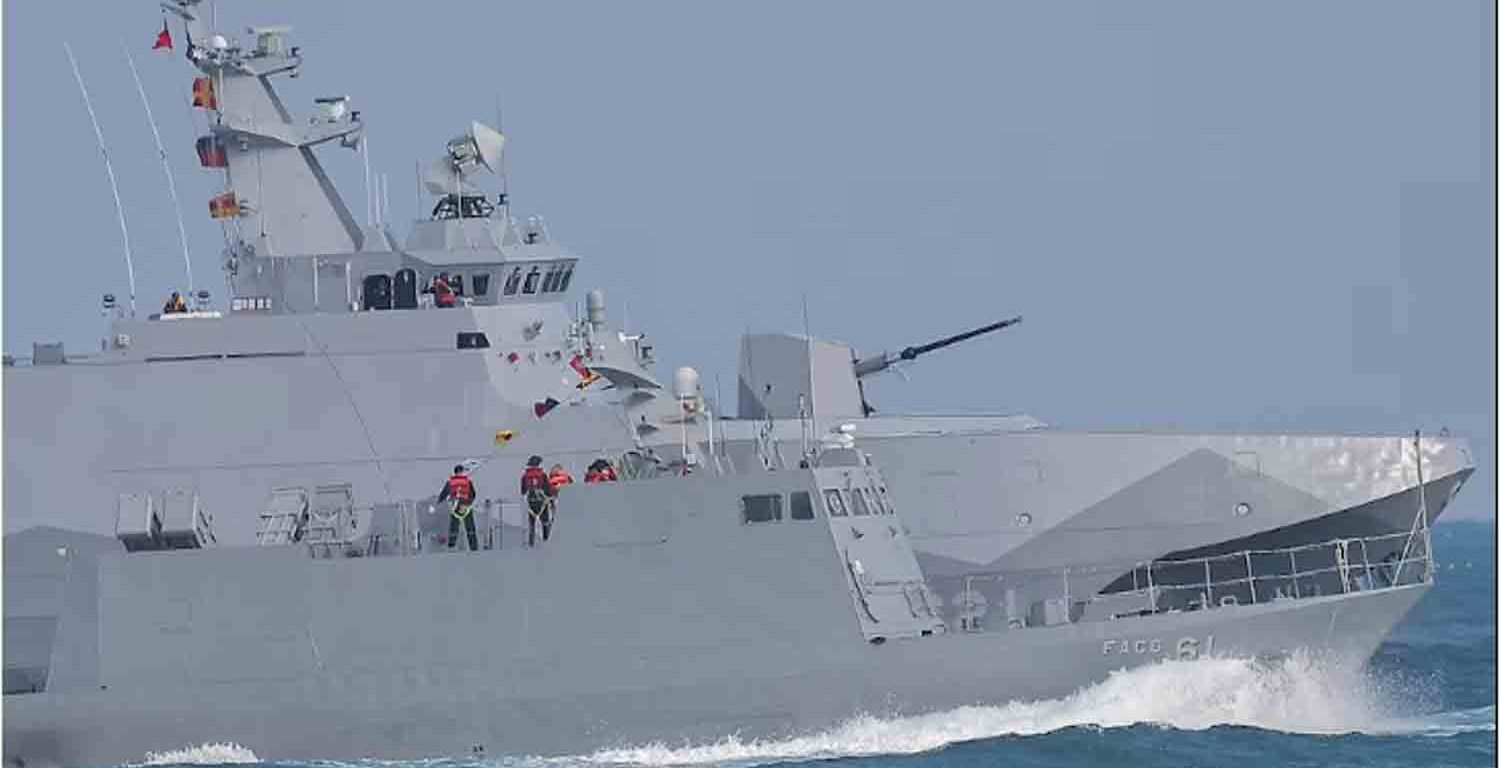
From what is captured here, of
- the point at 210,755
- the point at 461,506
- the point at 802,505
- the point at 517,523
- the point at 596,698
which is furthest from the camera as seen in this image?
the point at 517,523

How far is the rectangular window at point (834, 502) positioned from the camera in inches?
987

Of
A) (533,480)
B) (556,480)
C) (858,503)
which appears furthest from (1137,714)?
(533,480)

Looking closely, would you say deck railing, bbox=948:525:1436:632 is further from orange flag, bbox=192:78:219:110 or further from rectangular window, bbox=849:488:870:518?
orange flag, bbox=192:78:219:110

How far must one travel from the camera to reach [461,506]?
2555cm

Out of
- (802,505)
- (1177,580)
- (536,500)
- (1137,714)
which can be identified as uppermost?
(536,500)

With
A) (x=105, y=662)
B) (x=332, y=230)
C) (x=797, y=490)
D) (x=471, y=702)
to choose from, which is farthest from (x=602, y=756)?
(x=332, y=230)

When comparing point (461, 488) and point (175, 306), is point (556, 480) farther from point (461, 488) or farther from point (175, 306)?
point (175, 306)

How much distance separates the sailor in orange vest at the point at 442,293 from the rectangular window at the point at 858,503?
4.44m

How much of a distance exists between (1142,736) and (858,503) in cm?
303

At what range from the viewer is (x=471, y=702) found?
24875mm

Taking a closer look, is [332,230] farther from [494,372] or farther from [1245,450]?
[1245,450]

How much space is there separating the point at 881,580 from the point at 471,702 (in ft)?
11.5

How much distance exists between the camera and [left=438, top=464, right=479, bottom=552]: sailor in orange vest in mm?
25531

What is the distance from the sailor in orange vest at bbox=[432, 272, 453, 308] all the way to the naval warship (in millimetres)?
37
